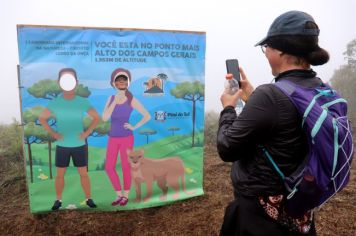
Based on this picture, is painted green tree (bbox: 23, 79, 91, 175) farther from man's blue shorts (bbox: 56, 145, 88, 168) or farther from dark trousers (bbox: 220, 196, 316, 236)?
dark trousers (bbox: 220, 196, 316, 236)

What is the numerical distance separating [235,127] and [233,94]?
12.1 inches

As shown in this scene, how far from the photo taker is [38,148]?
2.96m

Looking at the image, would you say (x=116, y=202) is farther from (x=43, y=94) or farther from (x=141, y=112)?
(x=43, y=94)

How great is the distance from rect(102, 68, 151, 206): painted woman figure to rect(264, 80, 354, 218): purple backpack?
1944mm

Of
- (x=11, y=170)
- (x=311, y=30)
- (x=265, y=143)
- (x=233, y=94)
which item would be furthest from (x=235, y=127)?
(x=11, y=170)

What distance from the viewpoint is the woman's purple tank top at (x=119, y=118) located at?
312cm

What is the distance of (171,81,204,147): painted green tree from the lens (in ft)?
10.9

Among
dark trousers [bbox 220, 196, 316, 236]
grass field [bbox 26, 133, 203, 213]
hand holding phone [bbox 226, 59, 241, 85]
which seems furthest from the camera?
grass field [bbox 26, 133, 203, 213]

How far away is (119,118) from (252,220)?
1899 millimetres

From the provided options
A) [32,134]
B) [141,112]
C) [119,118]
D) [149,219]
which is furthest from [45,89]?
[149,219]

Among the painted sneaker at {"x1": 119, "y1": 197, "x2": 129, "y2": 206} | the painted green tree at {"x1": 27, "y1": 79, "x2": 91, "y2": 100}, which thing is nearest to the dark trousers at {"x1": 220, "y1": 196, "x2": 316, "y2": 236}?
the painted sneaker at {"x1": 119, "y1": 197, "x2": 129, "y2": 206}

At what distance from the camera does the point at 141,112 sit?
10.5 feet

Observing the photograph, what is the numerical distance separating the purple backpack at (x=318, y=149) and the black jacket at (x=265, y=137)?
32 mm

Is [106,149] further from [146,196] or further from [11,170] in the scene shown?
[11,170]
